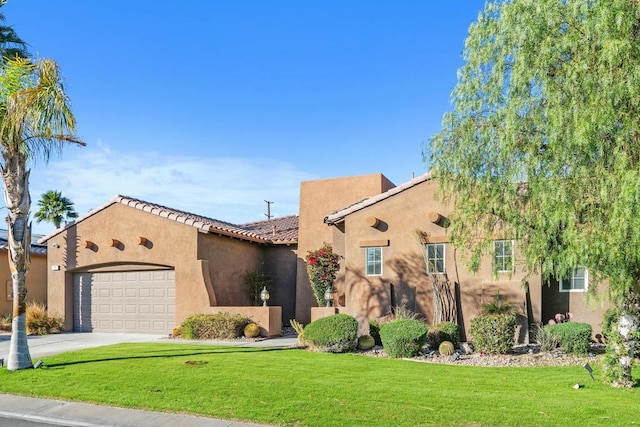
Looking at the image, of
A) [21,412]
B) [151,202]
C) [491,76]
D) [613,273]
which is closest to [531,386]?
[613,273]

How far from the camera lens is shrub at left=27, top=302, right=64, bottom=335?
20.0 m

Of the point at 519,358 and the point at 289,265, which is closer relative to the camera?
the point at 519,358

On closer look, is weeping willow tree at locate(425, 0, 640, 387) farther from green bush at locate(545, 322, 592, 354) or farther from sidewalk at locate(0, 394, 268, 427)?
sidewalk at locate(0, 394, 268, 427)

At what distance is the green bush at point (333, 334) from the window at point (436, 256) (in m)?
3.86

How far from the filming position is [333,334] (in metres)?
14.7

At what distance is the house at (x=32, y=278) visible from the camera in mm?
23359

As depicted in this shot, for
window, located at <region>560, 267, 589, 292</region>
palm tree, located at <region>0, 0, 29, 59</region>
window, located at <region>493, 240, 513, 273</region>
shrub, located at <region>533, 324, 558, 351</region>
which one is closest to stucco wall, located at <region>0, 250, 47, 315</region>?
palm tree, located at <region>0, 0, 29, 59</region>

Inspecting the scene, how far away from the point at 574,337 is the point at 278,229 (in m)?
14.7

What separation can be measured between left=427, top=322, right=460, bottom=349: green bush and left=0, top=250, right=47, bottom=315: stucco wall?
18041mm

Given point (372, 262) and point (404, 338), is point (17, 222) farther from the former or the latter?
point (372, 262)

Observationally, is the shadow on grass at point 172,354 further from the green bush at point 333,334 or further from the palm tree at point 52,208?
the palm tree at point 52,208

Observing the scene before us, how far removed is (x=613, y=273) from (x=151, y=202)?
16.9m

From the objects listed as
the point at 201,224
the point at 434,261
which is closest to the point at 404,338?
the point at 434,261

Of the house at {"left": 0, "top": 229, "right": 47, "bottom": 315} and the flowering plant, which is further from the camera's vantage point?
the house at {"left": 0, "top": 229, "right": 47, "bottom": 315}
